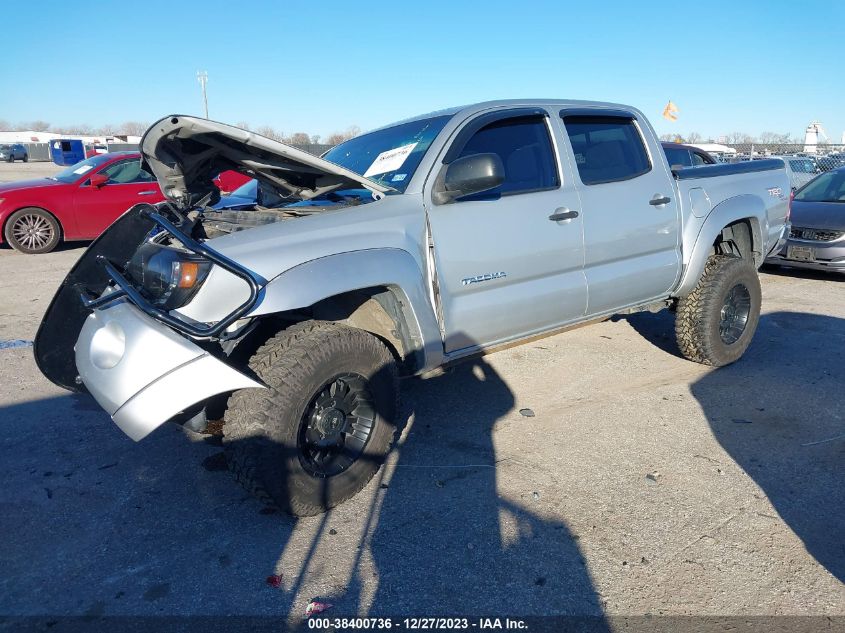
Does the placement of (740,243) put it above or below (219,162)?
below

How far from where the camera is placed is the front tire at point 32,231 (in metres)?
10.1

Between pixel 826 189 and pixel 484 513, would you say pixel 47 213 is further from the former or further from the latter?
pixel 826 189

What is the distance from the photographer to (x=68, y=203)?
406 inches

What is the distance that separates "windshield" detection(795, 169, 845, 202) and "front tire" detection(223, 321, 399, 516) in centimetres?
892

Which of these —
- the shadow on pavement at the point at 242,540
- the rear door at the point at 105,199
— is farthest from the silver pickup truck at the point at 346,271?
the rear door at the point at 105,199

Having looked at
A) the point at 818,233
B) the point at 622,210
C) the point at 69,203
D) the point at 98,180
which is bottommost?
the point at 818,233

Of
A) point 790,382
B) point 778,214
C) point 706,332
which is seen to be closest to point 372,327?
point 706,332

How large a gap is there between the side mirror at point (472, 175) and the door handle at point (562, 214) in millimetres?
674

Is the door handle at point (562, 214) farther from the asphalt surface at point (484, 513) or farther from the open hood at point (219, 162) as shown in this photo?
the asphalt surface at point (484, 513)

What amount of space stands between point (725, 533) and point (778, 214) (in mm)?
3592

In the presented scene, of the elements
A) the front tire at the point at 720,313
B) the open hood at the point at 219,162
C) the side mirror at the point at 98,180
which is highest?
the side mirror at the point at 98,180

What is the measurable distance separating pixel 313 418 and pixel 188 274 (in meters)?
0.88

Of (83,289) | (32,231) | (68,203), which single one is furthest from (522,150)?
(32,231)

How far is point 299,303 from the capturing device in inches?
110
